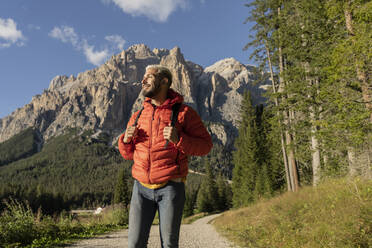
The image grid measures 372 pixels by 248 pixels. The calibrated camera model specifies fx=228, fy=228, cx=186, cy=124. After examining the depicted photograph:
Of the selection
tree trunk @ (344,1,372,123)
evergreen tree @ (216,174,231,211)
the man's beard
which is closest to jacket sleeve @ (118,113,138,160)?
the man's beard

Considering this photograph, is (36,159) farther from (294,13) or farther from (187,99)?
(294,13)

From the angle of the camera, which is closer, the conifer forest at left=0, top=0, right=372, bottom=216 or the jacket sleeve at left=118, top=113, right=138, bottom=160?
the jacket sleeve at left=118, top=113, right=138, bottom=160

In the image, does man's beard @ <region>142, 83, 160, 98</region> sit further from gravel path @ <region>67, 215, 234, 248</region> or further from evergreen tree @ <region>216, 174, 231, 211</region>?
A: evergreen tree @ <region>216, 174, 231, 211</region>

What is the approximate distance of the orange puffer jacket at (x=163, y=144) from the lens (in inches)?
79.4

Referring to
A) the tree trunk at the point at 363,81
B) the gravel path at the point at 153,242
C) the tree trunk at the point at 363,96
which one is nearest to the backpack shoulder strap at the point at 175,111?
the gravel path at the point at 153,242

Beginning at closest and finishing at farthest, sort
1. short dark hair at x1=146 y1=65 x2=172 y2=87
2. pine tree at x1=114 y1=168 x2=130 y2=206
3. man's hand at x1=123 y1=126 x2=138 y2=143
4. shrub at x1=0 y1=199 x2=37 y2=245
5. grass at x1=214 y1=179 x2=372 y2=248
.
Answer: man's hand at x1=123 y1=126 x2=138 y2=143 → short dark hair at x1=146 y1=65 x2=172 y2=87 → grass at x1=214 y1=179 x2=372 y2=248 → shrub at x1=0 y1=199 x2=37 y2=245 → pine tree at x1=114 y1=168 x2=130 y2=206

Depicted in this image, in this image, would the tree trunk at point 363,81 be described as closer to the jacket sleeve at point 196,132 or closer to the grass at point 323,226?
the grass at point 323,226

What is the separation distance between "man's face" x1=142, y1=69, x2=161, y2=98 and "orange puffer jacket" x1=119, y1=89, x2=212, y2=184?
0.49ft

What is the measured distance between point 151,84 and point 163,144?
0.60 meters

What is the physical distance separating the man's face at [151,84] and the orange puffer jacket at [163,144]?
0.15 meters

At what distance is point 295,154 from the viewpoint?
45.8 feet

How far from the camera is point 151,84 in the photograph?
2.22 meters

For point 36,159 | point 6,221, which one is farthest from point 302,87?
point 36,159

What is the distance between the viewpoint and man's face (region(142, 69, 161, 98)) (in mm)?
2203
